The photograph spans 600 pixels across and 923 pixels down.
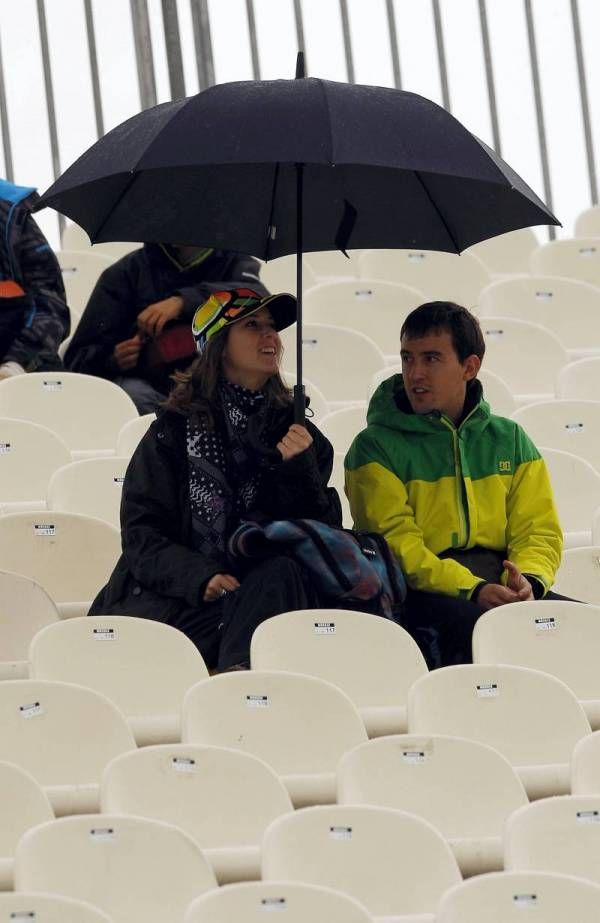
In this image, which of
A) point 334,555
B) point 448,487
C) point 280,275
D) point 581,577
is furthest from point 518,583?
point 280,275

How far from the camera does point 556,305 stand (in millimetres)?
8906

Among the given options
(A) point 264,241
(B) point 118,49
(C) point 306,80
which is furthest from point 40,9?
(C) point 306,80

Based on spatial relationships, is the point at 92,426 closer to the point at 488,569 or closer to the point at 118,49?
the point at 488,569

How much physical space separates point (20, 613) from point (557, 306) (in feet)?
12.8

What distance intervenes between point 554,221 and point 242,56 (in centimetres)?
555

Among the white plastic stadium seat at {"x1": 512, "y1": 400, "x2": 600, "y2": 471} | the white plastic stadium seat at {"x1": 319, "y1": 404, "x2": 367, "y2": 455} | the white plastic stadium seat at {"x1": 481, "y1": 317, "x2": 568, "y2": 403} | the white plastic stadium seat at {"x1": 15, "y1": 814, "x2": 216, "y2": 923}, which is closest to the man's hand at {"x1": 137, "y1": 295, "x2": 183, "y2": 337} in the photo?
the white plastic stadium seat at {"x1": 319, "y1": 404, "x2": 367, "y2": 455}

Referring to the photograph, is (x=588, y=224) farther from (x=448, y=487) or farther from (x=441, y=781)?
(x=441, y=781)

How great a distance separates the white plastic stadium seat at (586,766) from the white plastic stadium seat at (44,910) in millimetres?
1425

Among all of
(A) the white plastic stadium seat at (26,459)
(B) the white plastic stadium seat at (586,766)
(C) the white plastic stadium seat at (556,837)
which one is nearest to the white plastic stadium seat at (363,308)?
(A) the white plastic stadium seat at (26,459)

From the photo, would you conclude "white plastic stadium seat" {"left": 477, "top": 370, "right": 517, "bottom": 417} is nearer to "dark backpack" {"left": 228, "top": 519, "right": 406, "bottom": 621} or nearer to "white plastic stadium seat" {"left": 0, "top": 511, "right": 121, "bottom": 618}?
"white plastic stadium seat" {"left": 0, "top": 511, "right": 121, "bottom": 618}

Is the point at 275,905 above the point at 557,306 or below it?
below

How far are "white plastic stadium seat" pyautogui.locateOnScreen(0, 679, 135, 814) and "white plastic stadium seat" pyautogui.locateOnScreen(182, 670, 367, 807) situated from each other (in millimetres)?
200

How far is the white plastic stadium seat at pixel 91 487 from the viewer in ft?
21.0

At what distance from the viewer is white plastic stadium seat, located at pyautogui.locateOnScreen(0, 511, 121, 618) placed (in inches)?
236
